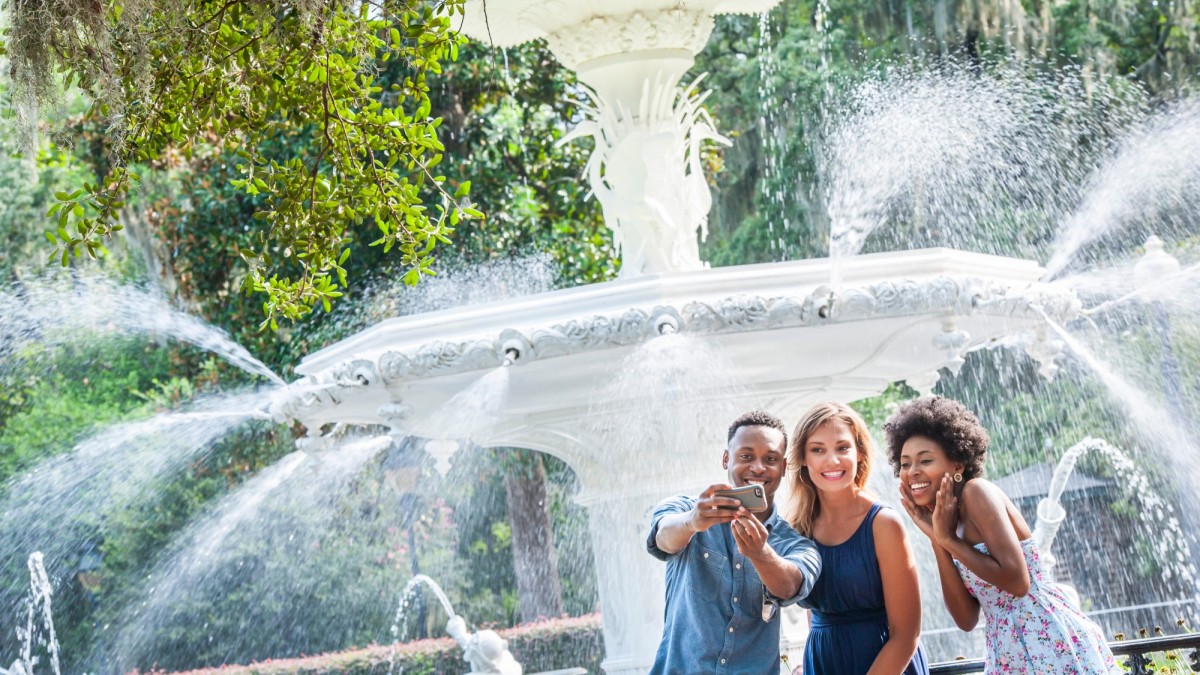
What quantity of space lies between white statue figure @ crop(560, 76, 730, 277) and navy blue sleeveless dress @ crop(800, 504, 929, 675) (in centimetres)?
315

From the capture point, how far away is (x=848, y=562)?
3492 millimetres

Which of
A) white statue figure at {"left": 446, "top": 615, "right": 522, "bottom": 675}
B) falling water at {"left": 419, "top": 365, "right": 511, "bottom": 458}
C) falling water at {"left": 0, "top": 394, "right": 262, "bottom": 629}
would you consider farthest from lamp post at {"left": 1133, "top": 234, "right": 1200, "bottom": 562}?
falling water at {"left": 0, "top": 394, "right": 262, "bottom": 629}

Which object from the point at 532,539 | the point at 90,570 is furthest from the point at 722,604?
the point at 90,570

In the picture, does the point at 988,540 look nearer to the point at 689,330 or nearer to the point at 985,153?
the point at 689,330

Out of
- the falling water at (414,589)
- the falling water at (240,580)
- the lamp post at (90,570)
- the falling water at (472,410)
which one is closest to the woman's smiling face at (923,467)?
the falling water at (472,410)

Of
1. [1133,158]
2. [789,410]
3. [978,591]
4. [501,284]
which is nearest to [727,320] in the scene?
[789,410]

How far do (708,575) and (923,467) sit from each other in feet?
2.31

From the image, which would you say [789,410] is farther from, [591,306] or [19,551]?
[19,551]

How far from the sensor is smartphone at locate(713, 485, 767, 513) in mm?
A: 3111

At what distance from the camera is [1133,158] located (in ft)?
52.7

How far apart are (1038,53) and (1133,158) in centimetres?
182

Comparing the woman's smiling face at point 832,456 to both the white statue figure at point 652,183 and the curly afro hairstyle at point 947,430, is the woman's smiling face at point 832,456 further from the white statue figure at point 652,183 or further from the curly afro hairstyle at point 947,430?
the white statue figure at point 652,183

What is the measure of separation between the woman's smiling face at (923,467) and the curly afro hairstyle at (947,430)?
0.01 m

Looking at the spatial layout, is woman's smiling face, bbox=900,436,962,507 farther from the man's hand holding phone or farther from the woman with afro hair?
the man's hand holding phone
